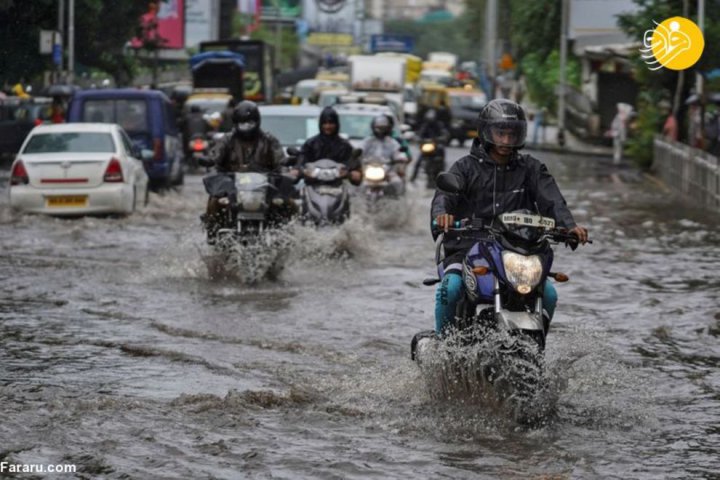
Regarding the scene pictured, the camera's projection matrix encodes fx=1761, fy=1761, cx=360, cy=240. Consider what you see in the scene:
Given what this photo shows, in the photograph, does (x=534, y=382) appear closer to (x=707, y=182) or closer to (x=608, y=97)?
(x=707, y=182)

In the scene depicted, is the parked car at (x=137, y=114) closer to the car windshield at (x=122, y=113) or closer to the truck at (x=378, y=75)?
the car windshield at (x=122, y=113)

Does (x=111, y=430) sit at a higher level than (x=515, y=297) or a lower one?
lower

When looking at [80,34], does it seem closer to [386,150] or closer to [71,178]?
[71,178]

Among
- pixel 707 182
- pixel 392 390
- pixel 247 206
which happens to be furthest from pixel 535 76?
pixel 392 390

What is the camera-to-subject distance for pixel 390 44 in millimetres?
131125

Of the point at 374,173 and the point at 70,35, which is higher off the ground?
the point at 70,35

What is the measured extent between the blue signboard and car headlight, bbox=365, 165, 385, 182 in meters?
106

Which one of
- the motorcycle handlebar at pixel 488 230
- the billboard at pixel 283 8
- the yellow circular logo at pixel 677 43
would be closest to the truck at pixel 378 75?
the yellow circular logo at pixel 677 43

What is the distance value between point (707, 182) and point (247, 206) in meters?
13.7

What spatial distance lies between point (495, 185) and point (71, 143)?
48.2 feet

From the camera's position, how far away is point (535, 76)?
71.4 metres

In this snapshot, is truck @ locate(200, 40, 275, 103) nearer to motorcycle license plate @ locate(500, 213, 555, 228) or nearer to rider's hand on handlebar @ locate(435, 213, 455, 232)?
rider's hand on handlebar @ locate(435, 213, 455, 232)

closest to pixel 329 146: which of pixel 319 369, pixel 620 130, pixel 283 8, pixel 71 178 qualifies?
pixel 71 178

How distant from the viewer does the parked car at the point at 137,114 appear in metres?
27.9
